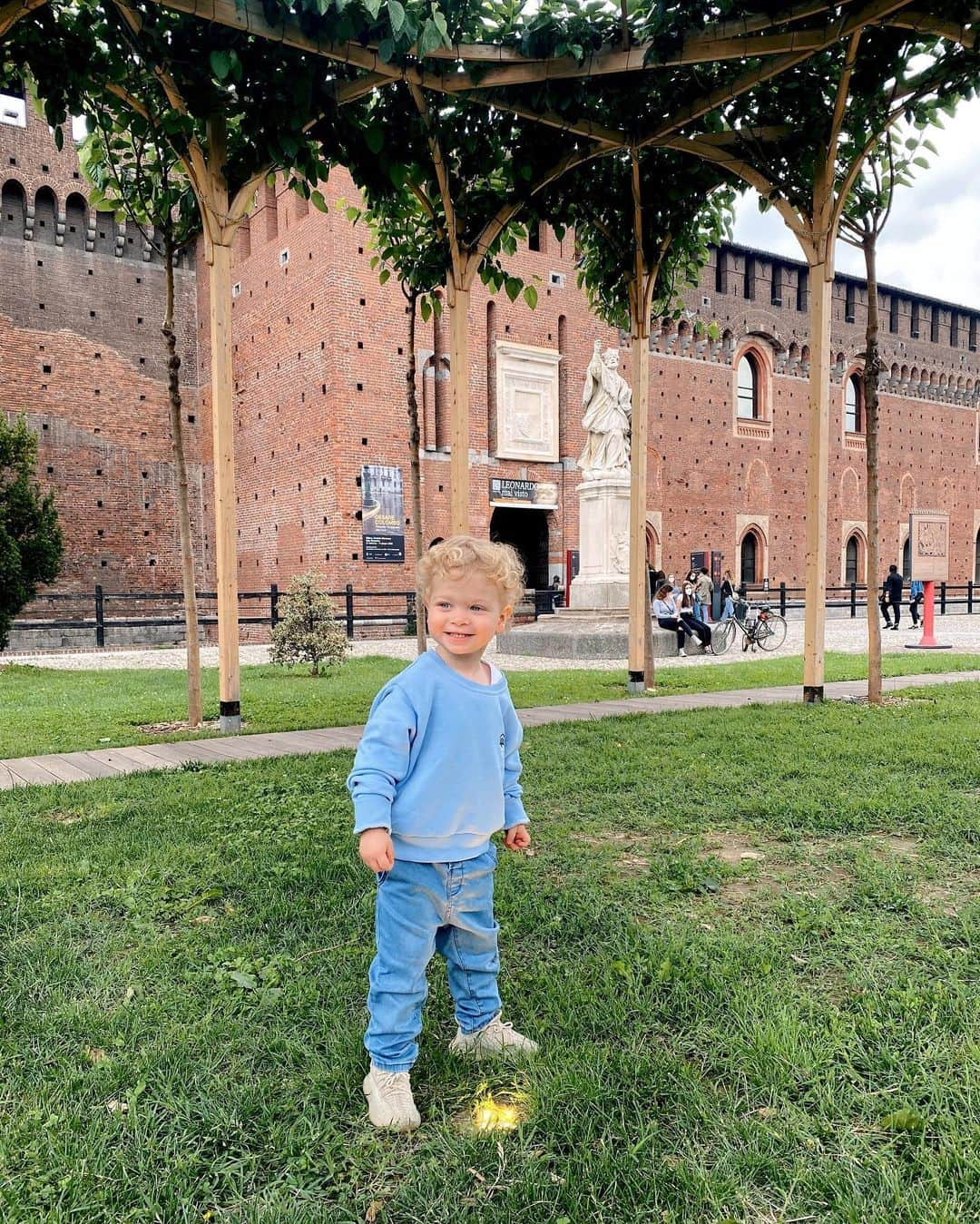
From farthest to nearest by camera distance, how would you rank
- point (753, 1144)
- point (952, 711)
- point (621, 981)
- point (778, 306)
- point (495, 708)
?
point (778, 306), point (952, 711), point (621, 981), point (495, 708), point (753, 1144)

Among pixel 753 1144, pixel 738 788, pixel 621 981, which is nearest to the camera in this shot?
pixel 753 1144

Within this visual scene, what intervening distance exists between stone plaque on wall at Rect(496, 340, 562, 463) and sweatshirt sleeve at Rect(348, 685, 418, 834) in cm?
2087

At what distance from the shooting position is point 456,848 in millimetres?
1798

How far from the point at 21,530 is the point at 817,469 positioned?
1133 centimetres

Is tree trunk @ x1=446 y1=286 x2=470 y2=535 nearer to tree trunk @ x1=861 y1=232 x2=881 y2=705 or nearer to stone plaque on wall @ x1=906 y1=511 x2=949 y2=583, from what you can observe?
tree trunk @ x1=861 y1=232 x2=881 y2=705

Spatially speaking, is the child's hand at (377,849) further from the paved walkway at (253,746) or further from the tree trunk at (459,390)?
the tree trunk at (459,390)

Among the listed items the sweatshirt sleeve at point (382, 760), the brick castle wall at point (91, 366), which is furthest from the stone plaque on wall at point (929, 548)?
the brick castle wall at point (91, 366)

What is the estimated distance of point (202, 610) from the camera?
22281 mm

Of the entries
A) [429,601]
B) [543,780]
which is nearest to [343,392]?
[543,780]

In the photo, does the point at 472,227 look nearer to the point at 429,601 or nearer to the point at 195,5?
the point at 195,5

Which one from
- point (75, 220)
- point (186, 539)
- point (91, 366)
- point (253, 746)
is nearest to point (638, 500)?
point (186, 539)

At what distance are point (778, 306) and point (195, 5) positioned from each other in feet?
97.9

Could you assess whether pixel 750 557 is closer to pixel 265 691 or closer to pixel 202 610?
pixel 202 610

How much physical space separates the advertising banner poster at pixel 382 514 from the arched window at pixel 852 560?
20.1 metres
